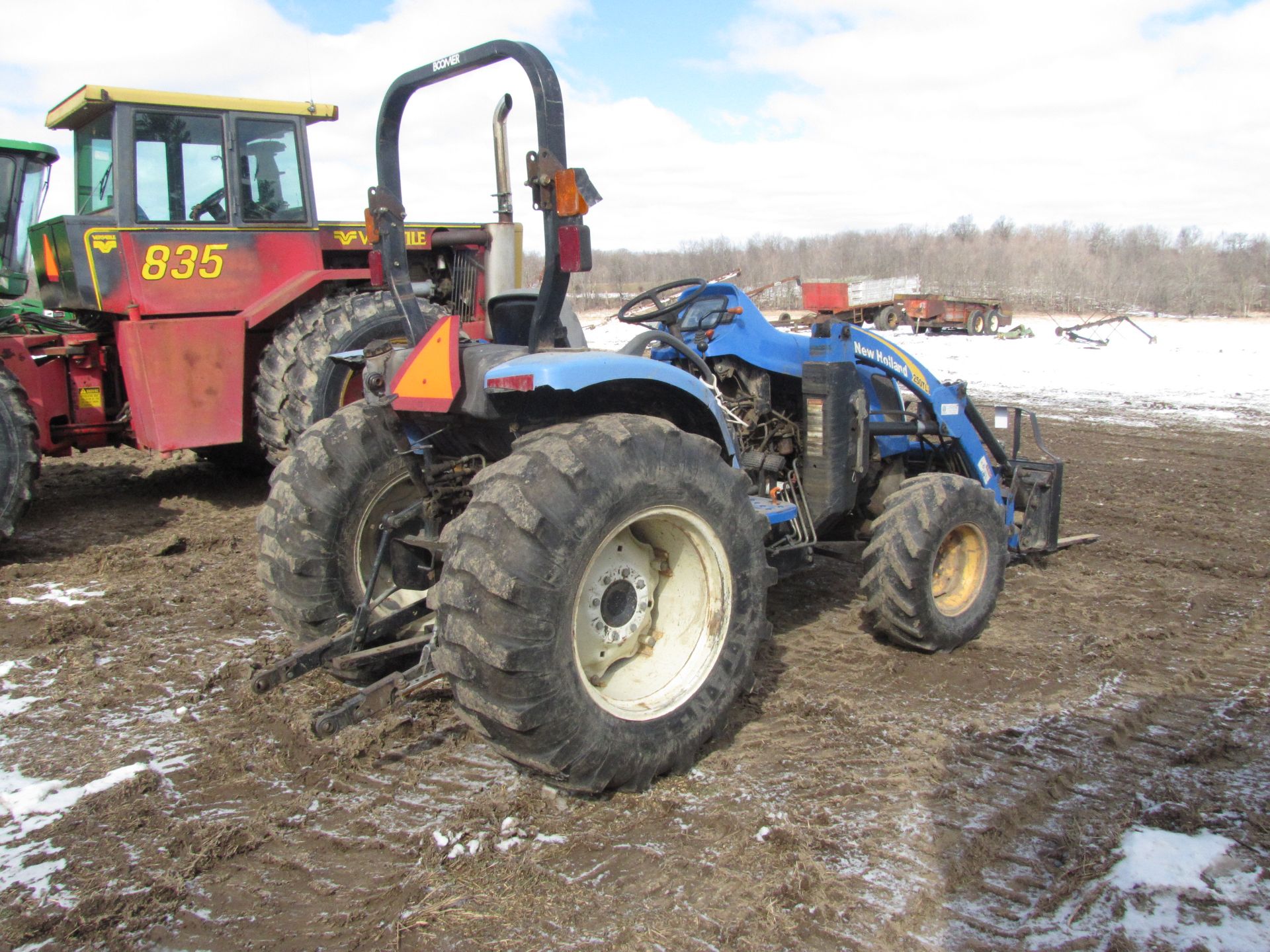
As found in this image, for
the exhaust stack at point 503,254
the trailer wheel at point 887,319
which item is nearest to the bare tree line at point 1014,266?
the trailer wheel at point 887,319

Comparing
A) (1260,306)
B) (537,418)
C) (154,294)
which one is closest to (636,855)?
(537,418)

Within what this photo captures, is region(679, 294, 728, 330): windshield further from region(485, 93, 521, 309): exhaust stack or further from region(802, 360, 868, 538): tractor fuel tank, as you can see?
region(485, 93, 521, 309): exhaust stack

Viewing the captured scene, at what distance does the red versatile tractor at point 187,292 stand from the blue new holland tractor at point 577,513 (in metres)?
3.14

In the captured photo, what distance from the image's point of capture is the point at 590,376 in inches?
116

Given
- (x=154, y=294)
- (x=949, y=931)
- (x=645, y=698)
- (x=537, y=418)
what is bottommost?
(x=949, y=931)

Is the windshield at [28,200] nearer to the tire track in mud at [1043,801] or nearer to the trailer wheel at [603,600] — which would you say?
the trailer wheel at [603,600]

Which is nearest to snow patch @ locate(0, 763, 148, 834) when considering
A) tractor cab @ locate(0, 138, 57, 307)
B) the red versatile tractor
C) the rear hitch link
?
the rear hitch link

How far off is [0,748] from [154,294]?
14.1ft

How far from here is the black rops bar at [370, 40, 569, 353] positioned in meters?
2.89

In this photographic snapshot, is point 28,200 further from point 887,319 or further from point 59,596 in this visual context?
point 887,319

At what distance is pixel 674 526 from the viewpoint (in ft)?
10.6

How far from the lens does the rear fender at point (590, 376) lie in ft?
9.37

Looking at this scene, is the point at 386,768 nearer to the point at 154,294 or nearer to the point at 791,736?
the point at 791,736

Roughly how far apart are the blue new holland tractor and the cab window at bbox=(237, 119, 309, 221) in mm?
3979
